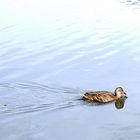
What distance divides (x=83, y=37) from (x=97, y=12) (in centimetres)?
610

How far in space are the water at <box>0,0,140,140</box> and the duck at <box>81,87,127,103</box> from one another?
175mm

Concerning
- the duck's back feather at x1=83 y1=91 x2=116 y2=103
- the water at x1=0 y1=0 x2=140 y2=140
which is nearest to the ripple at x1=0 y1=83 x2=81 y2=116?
the water at x1=0 y1=0 x2=140 y2=140

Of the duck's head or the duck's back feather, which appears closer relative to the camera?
the duck's back feather

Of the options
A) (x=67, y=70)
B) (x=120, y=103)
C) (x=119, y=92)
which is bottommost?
(x=120, y=103)

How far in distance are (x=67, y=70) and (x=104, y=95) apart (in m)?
3.19

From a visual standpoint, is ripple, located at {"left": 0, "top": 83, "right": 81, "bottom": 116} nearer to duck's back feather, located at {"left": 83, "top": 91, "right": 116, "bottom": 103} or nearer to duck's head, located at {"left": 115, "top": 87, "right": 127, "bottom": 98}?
duck's back feather, located at {"left": 83, "top": 91, "right": 116, "bottom": 103}

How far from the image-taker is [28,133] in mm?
11070

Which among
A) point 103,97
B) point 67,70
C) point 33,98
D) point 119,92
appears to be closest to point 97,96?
point 103,97

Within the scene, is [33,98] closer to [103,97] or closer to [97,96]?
[97,96]

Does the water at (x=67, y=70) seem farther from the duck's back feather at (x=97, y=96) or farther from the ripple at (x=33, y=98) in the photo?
the duck's back feather at (x=97, y=96)

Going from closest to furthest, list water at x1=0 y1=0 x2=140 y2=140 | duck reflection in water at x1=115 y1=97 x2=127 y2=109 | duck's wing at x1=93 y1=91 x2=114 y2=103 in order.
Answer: water at x1=0 y1=0 x2=140 y2=140, duck's wing at x1=93 y1=91 x2=114 y2=103, duck reflection in water at x1=115 y1=97 x2=127 y2=109

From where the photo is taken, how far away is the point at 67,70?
52.6 ft

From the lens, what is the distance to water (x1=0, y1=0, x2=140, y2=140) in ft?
38.0

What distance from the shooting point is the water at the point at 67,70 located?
11.6 meters
